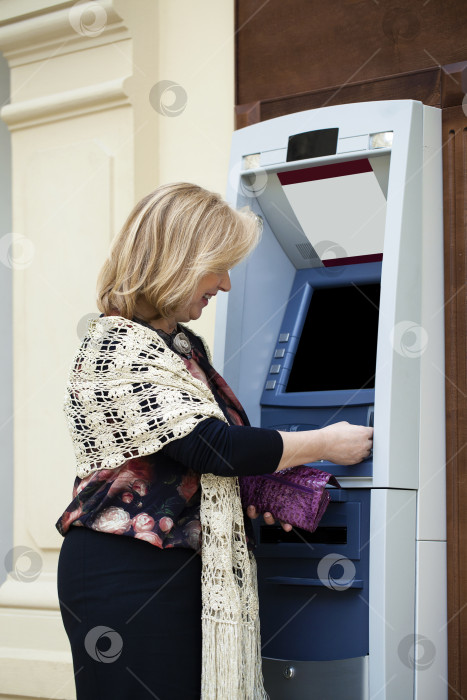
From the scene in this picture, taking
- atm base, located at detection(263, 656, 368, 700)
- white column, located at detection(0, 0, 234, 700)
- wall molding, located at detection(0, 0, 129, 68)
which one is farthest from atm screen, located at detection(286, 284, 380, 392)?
wall molding, located at detection(0, 0, 129, 68)

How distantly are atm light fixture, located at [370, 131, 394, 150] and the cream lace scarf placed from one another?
0.83 meters

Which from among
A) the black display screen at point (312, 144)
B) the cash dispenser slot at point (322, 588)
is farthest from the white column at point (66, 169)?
the cash dispenser slot at point (322, 588)

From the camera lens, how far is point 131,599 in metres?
1.79

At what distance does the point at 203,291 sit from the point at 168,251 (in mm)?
139

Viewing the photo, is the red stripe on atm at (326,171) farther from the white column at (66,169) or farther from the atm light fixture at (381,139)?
the white column at (66,169)

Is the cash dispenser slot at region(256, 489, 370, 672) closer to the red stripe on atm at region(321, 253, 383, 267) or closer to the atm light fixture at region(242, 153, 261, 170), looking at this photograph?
the red stripe on atm at region(321, 253, 383, 267)

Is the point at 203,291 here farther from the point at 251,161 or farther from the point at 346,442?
the point at 251,161

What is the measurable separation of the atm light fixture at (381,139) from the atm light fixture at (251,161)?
0.36 metres

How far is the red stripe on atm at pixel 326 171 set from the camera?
236 centimetres

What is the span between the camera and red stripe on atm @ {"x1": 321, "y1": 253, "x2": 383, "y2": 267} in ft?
7.88

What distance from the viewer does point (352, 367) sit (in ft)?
7.61

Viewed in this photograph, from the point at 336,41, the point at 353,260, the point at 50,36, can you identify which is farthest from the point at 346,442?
the point at 50,36

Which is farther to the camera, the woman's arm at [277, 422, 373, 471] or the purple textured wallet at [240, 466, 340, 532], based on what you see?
the purple textured wallet at [240, 466, 340, 532]

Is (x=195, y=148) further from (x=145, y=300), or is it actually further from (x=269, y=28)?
(x=145, y=300)
